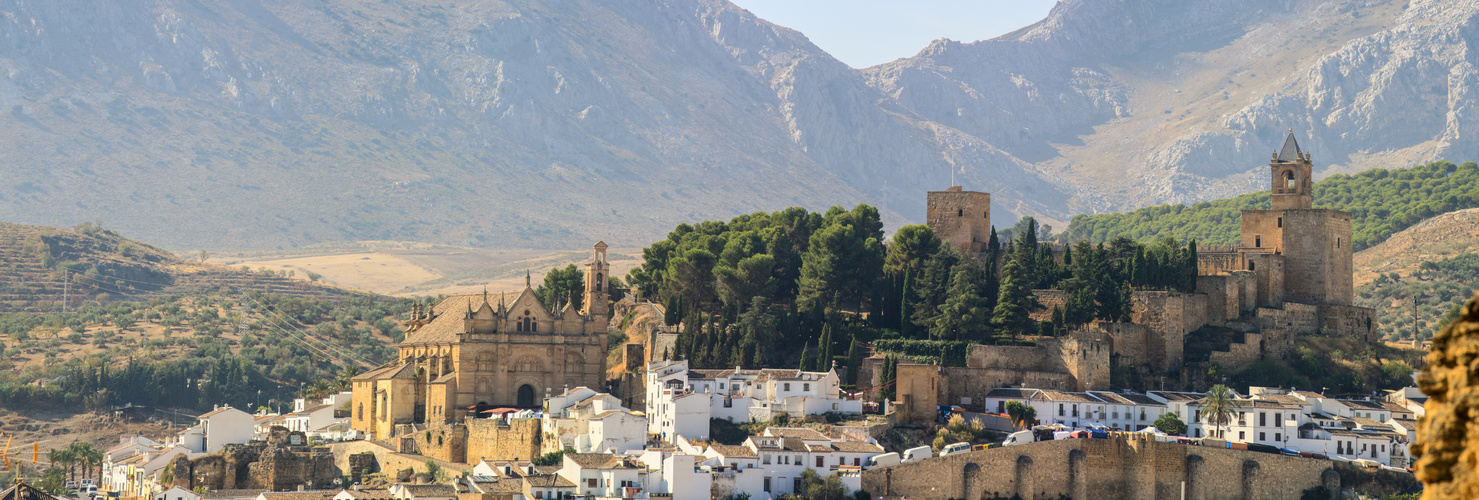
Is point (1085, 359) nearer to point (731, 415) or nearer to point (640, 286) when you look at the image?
point (731, 415)

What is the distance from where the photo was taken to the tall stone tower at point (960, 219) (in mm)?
78062

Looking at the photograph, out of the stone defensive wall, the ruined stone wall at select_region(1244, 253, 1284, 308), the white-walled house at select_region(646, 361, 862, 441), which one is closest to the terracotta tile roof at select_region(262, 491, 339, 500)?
the white-walled house at select_region(646, 361, 862, 441)

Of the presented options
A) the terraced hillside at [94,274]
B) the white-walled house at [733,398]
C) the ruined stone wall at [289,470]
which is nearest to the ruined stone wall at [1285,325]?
the white-walled house at [733,398]

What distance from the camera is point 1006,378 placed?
68.2 m

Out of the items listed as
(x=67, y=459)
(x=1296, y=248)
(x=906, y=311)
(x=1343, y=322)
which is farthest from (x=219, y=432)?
(x=1343, y=322)

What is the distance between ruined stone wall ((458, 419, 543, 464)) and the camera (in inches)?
2618

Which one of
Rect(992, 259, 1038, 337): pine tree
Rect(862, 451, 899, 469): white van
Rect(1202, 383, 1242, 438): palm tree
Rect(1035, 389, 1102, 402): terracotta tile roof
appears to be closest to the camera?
Rect(862, 451, 899, 469): white van

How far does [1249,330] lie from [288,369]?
60.7m

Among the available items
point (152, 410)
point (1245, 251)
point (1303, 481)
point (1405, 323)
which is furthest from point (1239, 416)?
point (152, 410)

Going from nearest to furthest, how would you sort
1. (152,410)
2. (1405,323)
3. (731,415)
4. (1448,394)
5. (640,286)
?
(1448,394) → (731,415) → (640,286) → (152,410) → (1405,323)

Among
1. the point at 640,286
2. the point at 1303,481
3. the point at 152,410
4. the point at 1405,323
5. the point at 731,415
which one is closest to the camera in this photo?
the point at 1303,481

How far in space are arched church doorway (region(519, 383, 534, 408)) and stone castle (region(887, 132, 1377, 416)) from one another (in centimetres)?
1377

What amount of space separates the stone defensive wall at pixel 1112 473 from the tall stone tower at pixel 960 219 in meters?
17.3

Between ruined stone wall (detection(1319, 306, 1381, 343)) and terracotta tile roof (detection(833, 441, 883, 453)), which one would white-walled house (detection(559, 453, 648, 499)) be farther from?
ruined stone wall (detection(1319, 306, 1381, 343))
